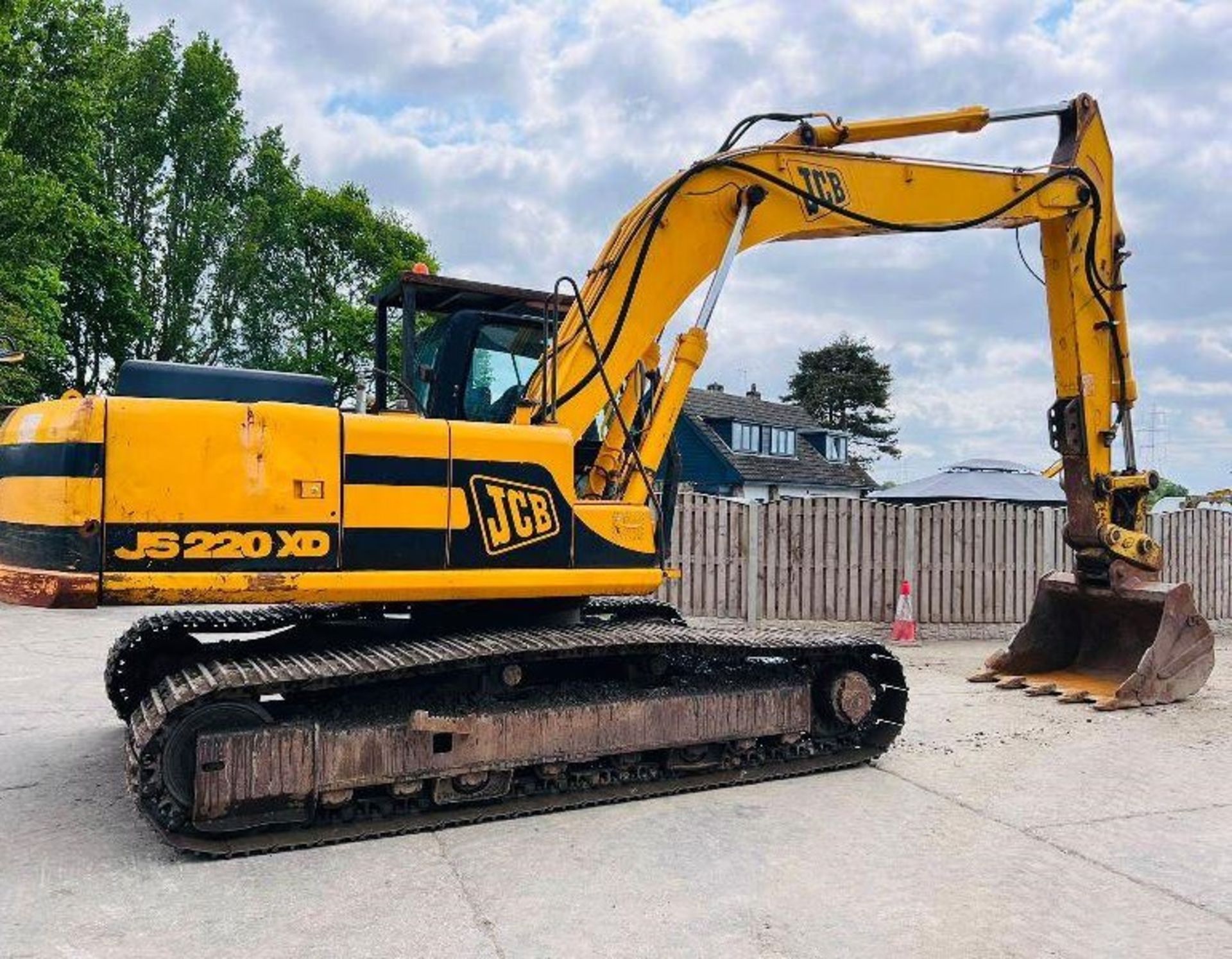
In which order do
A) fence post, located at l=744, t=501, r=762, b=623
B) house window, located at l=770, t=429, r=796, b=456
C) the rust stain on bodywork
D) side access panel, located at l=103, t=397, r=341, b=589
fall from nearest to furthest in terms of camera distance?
1. the rust stain on bodywork
2. side access panel, located at l=103, t=397, r=341, b=589
3. fence post, located at l=744, t=501, r=762, b=623
4. house window, located at l=770, t=429, r=796, b=456

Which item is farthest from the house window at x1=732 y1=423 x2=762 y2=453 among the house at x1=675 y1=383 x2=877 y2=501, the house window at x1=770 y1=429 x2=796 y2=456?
the house window at x1=770 y1=429 x2=796 y2=456

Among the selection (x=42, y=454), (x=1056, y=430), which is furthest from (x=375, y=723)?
(x=1056, y=430)

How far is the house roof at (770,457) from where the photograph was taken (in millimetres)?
38281

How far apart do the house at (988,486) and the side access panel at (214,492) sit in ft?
58.9

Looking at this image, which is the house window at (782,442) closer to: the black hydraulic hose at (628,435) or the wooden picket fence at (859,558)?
the wooden picket fence at (859,558)

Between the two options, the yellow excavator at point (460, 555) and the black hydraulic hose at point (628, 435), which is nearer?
the yellow excavator at point (460, 555)

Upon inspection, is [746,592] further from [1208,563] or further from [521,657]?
[521,657]

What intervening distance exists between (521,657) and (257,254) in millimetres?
30997

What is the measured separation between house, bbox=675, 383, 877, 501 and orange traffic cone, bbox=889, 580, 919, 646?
76.5 ft

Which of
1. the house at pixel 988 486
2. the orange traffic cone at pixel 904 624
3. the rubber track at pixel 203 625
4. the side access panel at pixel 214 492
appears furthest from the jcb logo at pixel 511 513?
the house at pixel 988 486

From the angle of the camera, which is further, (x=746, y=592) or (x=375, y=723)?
(x=746, y=592)

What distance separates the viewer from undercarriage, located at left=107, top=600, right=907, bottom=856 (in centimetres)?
429

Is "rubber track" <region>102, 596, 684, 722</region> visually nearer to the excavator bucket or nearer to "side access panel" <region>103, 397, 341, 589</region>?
"side access panel" <region>103, 397, 341, 589</region>

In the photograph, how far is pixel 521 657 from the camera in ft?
16.0
